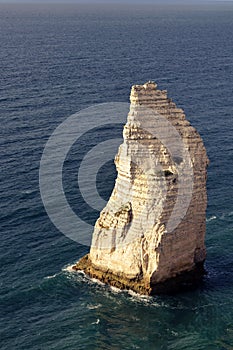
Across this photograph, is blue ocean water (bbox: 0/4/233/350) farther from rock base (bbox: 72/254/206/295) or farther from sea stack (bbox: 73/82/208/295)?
sea stack (bbox: 73/82/208/295)

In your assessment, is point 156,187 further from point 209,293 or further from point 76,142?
point 76,142

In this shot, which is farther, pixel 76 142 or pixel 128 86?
pixel 128 86

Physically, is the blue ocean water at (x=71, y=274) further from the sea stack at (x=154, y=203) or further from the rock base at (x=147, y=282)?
the sea stack at (x=154, y=203)

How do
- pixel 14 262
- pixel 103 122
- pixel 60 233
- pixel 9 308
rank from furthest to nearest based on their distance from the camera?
pixel 103 122, pixel 60 233, pixel 14 262, pixel 9 308

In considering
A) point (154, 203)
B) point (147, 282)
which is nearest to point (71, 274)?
point (147, 282)

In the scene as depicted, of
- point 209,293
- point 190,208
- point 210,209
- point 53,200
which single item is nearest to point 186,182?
point 190,208

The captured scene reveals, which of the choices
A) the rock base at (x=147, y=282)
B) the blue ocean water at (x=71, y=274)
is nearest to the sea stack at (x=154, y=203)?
the rock base at (x=147, y=282)
